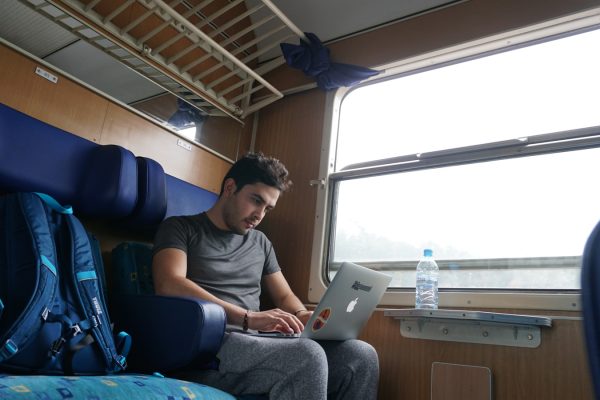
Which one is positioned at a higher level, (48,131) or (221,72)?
(221,72)

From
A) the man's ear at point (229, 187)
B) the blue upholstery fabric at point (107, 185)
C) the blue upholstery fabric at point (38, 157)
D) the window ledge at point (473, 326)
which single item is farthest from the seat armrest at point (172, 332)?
the window ledge at point (473, 326)

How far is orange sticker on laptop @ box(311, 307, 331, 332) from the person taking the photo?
178 centimetres

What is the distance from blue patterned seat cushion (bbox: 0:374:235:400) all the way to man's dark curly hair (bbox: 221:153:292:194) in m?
1.07

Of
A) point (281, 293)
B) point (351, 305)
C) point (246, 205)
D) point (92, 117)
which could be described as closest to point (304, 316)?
point (281, 293)

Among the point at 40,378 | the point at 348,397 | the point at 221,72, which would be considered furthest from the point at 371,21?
the point at 40,378

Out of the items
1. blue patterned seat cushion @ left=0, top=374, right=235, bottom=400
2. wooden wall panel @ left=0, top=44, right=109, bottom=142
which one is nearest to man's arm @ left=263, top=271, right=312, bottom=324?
blue patterned seat cushion @ left=0, top=374, right=235, bottom=400

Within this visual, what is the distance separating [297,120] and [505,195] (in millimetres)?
1375

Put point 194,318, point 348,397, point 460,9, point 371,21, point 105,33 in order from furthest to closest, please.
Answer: point 371,21 < point 460,9 < point 105,33 < point 348,397 < point 194,318

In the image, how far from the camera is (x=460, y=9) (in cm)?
264

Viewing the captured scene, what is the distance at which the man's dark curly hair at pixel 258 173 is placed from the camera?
7.61ft

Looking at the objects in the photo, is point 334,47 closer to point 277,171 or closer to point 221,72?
point 221,72

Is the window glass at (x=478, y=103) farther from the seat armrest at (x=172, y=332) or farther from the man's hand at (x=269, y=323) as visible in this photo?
the seat armrest at (x=172, y=332)

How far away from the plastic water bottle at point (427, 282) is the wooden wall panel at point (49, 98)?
1.64m

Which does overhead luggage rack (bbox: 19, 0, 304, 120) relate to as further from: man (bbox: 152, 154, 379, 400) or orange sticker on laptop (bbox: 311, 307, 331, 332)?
orange sticker on laptop (bbox: 311, 307, 331, 332)
